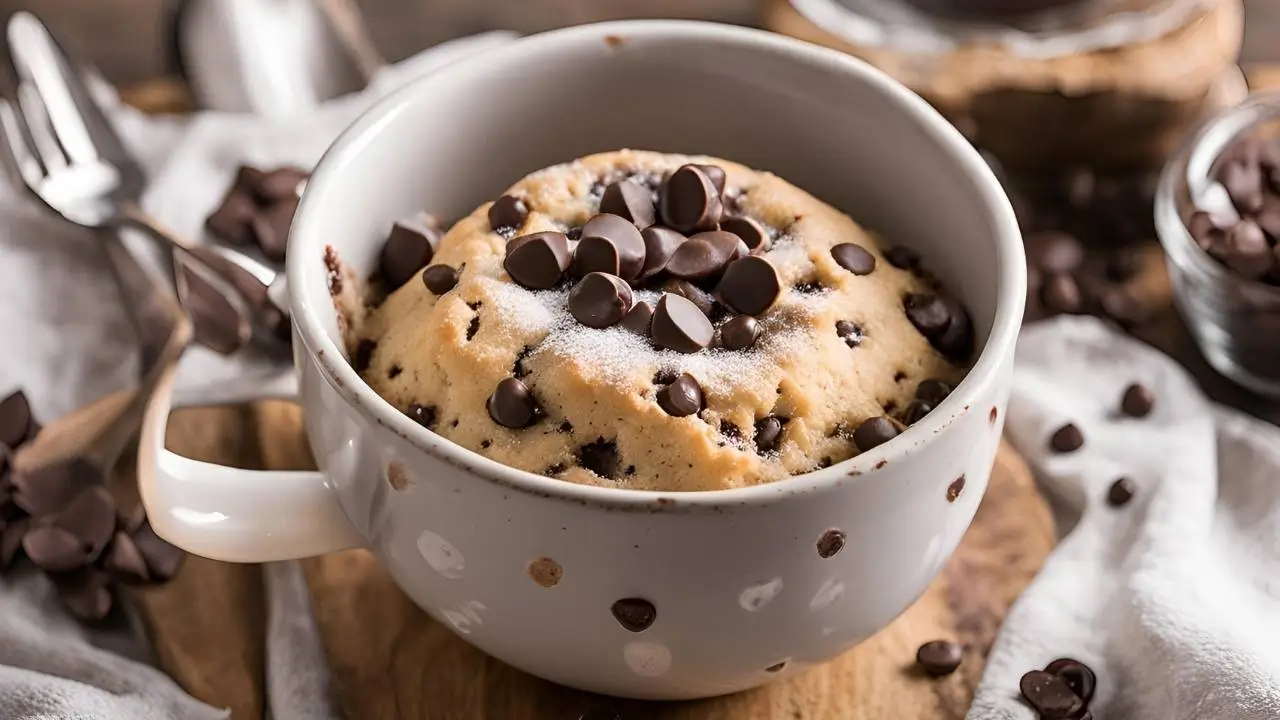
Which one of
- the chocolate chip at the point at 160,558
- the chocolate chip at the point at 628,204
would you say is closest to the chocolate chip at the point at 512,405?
the chocolate chip at the point at 628,204

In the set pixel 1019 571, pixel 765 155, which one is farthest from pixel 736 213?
pixel 1019 571

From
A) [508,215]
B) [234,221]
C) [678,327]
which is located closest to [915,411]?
[678,327]

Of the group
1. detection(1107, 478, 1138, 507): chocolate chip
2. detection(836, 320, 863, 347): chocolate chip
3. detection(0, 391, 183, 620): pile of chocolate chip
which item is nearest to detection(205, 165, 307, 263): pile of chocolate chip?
detection(0, 391, 183, 620): pile of chocolate chip

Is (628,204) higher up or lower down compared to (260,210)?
higher up

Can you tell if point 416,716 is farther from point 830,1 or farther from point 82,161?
point 830,1

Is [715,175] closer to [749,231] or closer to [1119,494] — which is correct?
[749,231]

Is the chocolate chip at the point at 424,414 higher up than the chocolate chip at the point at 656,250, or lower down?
lower down

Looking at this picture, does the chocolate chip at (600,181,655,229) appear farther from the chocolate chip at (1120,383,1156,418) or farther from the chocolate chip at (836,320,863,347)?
the chocolate chip at (1120,383,1156,418)

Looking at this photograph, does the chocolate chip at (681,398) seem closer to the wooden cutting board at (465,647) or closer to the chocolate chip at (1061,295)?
the wooden cutting board at (465,647)
